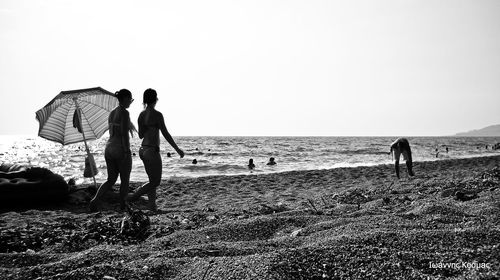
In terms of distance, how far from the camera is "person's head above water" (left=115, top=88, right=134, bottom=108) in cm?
554

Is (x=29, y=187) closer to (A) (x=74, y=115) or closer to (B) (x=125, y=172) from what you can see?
(A) (x=74, y=115)

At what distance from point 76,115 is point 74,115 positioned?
4cm

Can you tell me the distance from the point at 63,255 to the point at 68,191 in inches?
186

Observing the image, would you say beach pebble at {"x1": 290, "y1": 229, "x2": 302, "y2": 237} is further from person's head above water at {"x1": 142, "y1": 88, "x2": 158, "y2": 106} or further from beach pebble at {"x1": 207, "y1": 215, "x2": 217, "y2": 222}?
person's head above water at {"x1": 142, "y1": 88, "x2": 158, "y2": 106}

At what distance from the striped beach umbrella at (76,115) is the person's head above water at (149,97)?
1.83 metres

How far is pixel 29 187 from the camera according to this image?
259 inches

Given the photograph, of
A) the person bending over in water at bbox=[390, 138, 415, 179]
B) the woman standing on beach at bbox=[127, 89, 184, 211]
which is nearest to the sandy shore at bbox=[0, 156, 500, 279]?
the woman standing on beach at bbox=[127, 89, 184, 211]

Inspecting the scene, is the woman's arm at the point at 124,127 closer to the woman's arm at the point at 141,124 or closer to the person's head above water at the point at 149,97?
the woman's arm at the point at 141,124

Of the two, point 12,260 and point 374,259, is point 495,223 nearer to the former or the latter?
point 374,259

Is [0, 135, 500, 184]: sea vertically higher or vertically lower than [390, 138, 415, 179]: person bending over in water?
lower

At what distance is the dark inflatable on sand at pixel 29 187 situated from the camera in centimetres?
638

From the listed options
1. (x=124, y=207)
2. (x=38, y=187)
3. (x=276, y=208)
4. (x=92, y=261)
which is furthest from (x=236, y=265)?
(x=38, y=187)

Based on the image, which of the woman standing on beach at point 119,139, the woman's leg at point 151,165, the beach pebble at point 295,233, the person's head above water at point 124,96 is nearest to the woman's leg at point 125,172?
the woman standing on beach at point 119,139

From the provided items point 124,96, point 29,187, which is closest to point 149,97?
point 124,96
